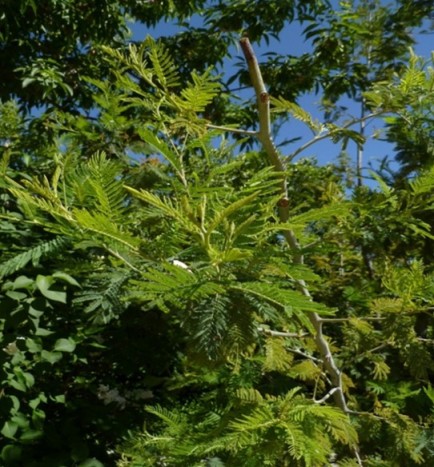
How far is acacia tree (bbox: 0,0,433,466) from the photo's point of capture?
2.85 feet

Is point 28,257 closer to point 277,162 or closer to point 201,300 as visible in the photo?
point 201,300

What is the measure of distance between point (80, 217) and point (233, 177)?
149 centimetres

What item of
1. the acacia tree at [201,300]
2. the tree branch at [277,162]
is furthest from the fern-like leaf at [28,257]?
the tree branch at [277,162]

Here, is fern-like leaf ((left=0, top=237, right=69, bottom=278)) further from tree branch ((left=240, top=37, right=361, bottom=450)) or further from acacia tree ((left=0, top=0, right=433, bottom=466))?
tree branch ((left=240, top=37, right=361, bottom=450))

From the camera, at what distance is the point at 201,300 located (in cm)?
83

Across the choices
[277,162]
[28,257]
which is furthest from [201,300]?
[277,162]

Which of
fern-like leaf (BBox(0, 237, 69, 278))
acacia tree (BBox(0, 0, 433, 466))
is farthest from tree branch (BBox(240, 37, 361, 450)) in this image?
fern-like leaf (BBox(0, 237, 69, 278))

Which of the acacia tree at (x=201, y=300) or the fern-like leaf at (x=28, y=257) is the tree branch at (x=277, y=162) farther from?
the fern-like leaf at (x=28, y=257)

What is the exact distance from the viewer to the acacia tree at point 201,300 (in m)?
0.87

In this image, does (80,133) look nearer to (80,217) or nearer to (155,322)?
(155,322)

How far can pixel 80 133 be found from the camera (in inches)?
86.4

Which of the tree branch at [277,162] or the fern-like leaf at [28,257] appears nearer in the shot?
Answer: the fern-like leaf at [28,257]

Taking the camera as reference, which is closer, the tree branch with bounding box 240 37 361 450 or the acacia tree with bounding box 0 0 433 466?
the acacia tree with bounding box 0 0 433 466

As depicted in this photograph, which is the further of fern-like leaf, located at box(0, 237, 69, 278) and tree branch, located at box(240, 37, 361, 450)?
tree branch, located at box(240, 37, 361, 450)
